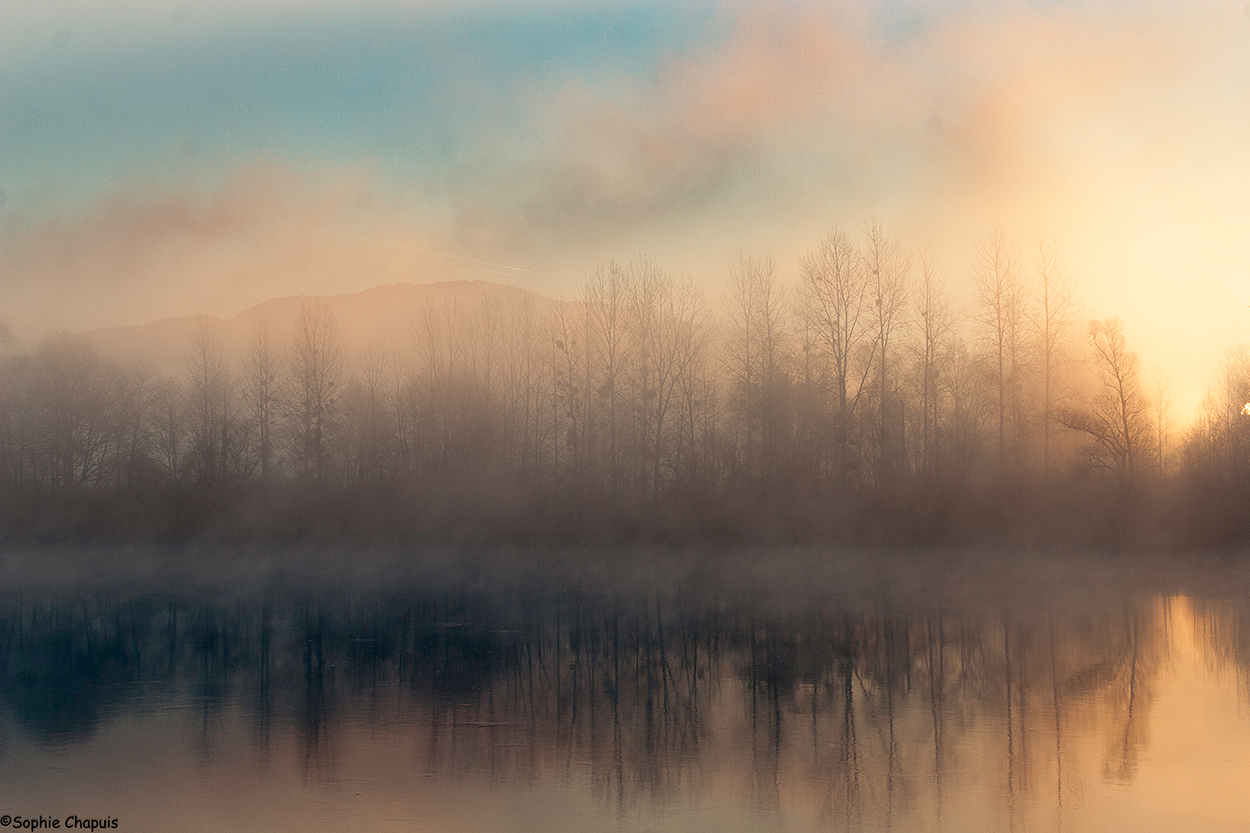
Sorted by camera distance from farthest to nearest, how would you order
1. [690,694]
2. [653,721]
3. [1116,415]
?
[1116,415]
[690,694]
[653,721]

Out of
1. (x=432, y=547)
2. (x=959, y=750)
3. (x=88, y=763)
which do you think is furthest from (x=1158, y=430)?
(x=88, y=763)

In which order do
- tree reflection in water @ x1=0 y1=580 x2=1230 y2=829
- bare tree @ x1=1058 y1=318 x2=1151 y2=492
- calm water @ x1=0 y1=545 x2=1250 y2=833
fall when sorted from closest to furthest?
1. calm water @ x1=0 y1=545 x2=1250 y2=833
2. tree reflection in water @ x1=0 y1=580 x2=1230 y2=829
3. bare tree @ x1=1058 y1=318 x2=1151 y2=492

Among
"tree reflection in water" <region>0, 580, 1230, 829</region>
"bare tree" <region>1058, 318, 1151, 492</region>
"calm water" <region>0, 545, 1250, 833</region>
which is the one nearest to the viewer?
"calm water" <region>0, 545, 1250, 833</region>

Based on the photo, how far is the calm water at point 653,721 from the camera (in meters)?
7.84

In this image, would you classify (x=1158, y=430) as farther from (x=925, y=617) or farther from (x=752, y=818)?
(x=752, y=818)

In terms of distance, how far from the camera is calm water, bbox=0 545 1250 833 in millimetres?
7844

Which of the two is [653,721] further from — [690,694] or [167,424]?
[167,424]

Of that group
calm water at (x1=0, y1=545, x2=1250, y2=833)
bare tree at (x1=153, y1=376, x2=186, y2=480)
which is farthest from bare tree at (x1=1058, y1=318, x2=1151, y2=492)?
bare tree at (x1=153, y1=376, x2=186, y2=480)

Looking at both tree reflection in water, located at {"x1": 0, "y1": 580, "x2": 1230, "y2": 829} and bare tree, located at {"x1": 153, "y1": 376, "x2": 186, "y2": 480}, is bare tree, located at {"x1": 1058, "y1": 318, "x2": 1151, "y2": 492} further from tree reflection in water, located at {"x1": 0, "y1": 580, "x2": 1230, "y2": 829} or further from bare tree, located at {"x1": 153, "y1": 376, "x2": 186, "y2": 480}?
bare tree, located at {"x1": 153, "y1": 376, "x2": 186, "y2": 480}

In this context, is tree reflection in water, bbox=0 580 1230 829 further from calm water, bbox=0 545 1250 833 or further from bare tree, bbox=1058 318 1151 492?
bare tree, bbox=1058 318 1151 492

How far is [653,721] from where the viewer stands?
1097 cm

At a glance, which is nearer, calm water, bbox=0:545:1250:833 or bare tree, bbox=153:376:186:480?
calm water, bbox=0:545:1250:833

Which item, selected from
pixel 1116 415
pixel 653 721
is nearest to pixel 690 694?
pixel 653 721

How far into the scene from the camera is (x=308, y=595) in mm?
30672
